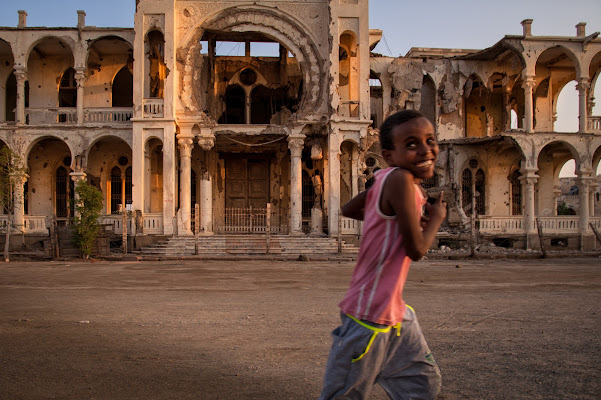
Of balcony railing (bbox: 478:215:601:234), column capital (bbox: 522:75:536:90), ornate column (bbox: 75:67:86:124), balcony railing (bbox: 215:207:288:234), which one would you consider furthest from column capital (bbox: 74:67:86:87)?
column capital (bbox: 522:75:536:90)

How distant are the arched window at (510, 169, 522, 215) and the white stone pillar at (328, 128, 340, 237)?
433 inches

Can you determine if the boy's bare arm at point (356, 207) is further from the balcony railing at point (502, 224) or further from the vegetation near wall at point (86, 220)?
the balcony railing at point (502, 224)

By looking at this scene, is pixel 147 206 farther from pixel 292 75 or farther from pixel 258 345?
pixel 258 345

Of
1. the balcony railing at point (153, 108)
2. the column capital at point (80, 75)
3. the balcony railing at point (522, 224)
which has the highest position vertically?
the column capital at point (80, 75)

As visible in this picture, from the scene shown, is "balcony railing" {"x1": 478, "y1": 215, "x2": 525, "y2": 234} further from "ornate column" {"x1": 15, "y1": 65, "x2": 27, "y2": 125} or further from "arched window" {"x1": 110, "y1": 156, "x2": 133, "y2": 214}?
"ornate column" {"x1": 15, "y1": 65, "x2": 27, "y2": 125}

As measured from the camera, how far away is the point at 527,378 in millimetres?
4266

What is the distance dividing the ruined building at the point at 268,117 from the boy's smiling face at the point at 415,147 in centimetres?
1922

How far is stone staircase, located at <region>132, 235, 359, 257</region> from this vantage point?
20.6 m

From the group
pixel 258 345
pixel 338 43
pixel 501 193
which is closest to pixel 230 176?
pixel 338 43

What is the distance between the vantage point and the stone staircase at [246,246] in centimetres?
2056

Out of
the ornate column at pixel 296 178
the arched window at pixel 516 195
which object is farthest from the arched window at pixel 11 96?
the arched window at pixel 516 195

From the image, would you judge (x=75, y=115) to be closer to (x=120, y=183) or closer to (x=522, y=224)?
(x=120, y=183)

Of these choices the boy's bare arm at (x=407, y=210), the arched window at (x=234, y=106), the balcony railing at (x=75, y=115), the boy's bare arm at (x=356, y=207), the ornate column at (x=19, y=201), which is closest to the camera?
the boy's bare arm at (x=407, y=210)

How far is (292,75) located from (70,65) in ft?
35.5
